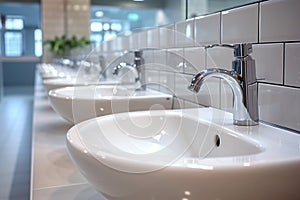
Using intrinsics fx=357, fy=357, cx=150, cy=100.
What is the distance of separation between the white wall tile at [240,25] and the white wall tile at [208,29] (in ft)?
0.10

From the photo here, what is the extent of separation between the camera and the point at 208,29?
1033 mm

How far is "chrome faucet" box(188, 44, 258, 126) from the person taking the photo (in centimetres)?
74

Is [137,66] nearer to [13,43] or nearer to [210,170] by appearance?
[210,170]

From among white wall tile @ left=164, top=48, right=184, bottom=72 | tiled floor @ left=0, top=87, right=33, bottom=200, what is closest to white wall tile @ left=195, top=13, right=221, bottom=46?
white wall tile @ left=164, top=48, right=184, bottom=72

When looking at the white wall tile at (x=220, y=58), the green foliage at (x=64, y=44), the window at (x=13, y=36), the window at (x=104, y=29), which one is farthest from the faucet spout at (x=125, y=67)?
the window at (x=13, y=36)

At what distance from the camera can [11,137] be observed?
10.9 ft

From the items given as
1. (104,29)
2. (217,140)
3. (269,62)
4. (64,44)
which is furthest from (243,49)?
(64,44)

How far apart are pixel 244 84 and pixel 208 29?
13.3 inches

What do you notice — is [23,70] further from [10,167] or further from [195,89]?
[195,89]

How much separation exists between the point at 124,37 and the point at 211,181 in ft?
5.43

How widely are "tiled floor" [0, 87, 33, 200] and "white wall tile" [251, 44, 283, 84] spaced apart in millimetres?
1374

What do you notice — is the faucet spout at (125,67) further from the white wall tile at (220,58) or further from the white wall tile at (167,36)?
the white wall tile at (220,58)

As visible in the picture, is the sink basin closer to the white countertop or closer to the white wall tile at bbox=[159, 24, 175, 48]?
the white countertop

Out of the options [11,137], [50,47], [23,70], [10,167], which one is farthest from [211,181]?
[23,70]
